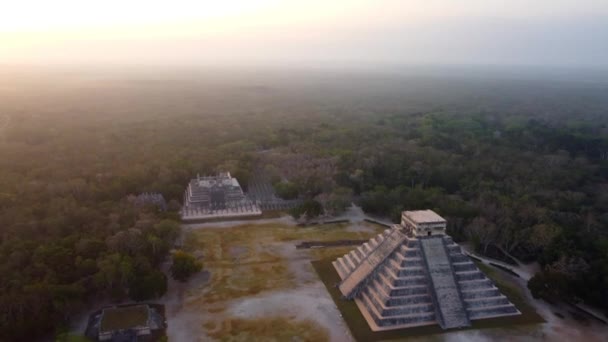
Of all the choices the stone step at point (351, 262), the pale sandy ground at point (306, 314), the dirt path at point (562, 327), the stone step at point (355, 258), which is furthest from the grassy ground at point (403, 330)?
the stone step at point (355, 258)

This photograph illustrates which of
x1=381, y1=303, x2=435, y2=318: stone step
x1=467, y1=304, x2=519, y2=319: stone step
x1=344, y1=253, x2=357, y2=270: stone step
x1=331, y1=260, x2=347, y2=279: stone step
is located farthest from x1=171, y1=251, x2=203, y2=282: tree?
x1=467, y1=304, x2=519, y2=319: stone step

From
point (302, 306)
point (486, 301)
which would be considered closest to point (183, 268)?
point (302, 306)

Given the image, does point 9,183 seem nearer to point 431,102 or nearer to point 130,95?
point 130,95

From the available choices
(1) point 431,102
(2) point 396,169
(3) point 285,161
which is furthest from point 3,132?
(1) point 431,102

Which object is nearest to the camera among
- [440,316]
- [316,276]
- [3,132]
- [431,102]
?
[440,316]

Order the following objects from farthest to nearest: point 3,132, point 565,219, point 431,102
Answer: point 431,102, point 3,132, point 565,219
